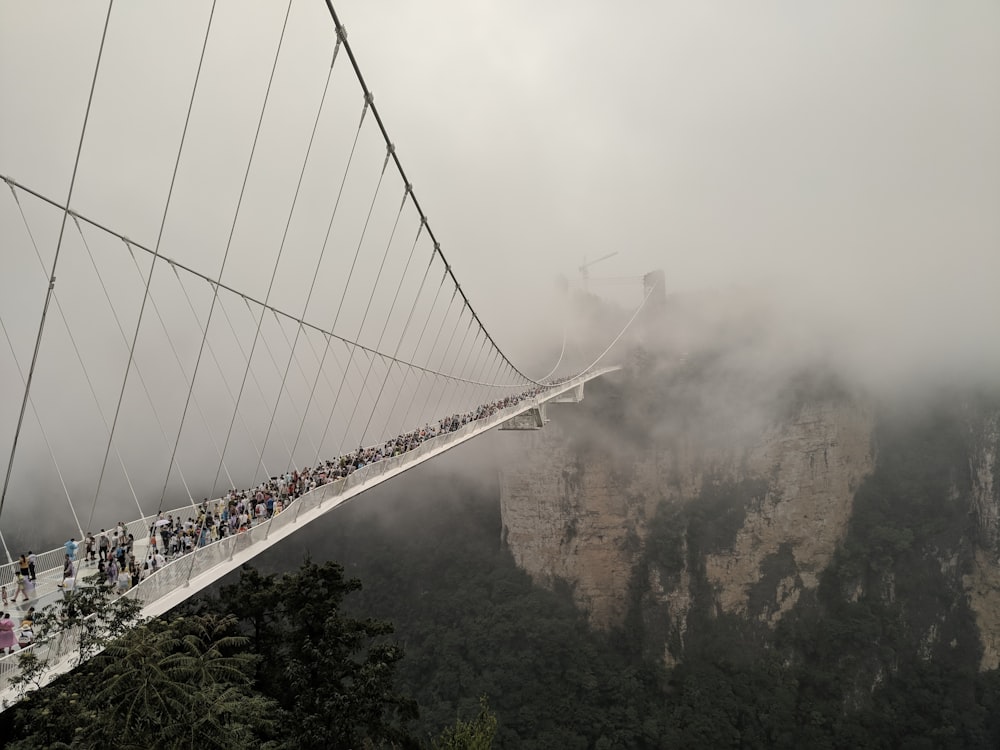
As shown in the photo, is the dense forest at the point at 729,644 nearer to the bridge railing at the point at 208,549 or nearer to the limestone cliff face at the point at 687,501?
the limestone cliff face at the point at 687,501

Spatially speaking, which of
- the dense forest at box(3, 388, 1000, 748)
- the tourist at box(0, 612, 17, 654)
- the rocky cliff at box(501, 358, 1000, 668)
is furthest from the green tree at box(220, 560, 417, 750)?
the rocky cliff at box(501, 358, 1000, 668)

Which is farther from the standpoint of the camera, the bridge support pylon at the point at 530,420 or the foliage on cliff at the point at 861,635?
the foliage on cliff at the point at 861,635

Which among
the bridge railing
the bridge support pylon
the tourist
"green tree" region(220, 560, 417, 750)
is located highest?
the bridge support pylon

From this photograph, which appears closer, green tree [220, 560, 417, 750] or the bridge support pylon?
green tree [220, 560, 417, 750]

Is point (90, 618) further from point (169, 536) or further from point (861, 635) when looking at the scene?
point (861, 635)

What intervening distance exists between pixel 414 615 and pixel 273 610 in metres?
23.8

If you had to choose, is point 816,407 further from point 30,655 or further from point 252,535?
point 30,655

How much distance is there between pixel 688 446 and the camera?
38.0 m

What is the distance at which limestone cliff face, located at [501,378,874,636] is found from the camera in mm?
34562

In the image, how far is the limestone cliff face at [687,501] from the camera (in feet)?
113

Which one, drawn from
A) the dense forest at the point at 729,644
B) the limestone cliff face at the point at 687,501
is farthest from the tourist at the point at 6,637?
the limestone cliff face at the point at 687,501

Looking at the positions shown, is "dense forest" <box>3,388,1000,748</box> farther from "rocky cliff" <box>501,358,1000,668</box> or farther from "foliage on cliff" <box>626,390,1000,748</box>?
"rocky cliff" <box>501,358,1000,668</box>

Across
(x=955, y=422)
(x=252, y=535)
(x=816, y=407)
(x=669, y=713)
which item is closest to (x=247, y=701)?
(x=252, y=535)

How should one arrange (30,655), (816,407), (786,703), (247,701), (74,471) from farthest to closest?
(74,471) → (816,407) → (786,703) → (247,701) → (30,655)
